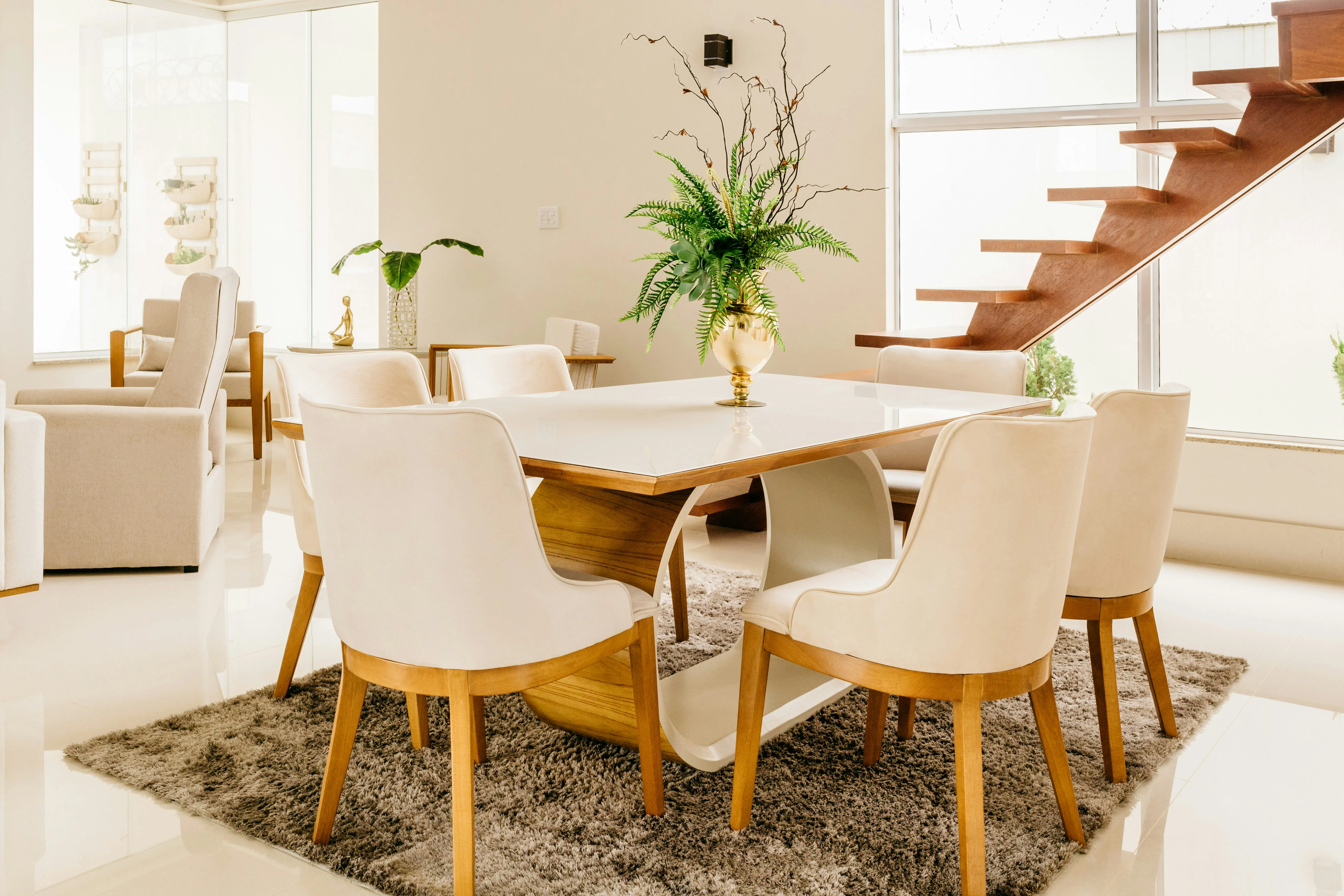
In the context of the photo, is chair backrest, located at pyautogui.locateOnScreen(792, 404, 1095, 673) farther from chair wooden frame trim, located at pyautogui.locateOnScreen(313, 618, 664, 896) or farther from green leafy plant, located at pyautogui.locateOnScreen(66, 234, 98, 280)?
green leafy plant, located at pyautogui.locateOnScreen(66, 234, 98, 280)

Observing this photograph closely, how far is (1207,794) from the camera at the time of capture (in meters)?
2.26

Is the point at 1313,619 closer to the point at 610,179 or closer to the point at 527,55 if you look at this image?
the point at 610,179

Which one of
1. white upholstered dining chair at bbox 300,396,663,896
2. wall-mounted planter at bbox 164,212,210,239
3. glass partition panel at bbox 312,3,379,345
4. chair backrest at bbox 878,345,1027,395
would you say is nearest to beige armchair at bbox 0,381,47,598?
white upholstered dining chair at bbox 300,396,663,896

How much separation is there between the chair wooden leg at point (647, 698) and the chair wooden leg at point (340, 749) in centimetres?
49

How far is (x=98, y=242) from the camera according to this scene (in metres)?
7.63

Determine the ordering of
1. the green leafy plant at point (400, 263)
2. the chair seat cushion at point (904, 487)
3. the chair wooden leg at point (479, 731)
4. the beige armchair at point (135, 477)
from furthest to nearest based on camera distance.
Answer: the green leafy plant at point (400, 263) < the beige armchair at point (135, 477) < the chair seat cushion at point (904, 487) < the chair wooden leg at point (479, 731)

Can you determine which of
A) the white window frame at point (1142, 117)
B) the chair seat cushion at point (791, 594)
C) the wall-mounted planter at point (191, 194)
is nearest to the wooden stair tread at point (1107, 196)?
the white window frame at point (1142, 117)

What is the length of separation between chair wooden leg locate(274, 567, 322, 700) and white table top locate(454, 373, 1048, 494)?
59 centimetres

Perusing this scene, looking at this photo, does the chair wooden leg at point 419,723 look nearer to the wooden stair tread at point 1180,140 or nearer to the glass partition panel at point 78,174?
the wooden stair tread at point 1180,140

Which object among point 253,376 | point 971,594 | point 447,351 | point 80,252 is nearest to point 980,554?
point 971,594

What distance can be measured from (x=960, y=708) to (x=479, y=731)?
1.10m

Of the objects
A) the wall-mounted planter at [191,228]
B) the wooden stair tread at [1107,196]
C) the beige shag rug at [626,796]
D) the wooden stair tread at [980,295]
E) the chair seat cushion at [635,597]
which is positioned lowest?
the beige shag rug at [626,796]

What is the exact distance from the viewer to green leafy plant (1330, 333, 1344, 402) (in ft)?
14.0

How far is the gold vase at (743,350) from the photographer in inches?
101
